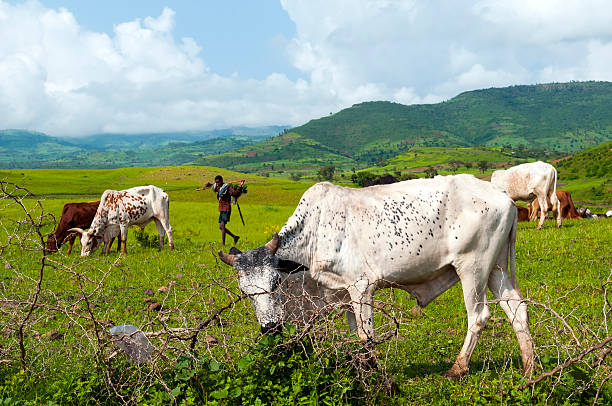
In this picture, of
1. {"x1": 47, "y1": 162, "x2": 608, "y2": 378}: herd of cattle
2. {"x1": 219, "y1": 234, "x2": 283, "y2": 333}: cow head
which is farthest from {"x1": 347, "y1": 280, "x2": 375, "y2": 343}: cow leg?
{"x1": 219, "y1": 234, "x2": 283, "y2": 333}: cow head

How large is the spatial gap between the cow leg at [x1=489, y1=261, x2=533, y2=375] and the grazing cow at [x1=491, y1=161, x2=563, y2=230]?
615 inches

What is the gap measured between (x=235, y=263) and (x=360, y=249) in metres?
1.90

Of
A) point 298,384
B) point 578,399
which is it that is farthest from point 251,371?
point 578,399

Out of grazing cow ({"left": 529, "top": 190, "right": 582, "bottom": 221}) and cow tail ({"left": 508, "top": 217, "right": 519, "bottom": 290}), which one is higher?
cow tail ({"left": 508, "top": 217, "right": 519, "bottom": 290})

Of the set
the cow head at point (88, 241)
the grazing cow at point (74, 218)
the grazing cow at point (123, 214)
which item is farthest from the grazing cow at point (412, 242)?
the grazing cow at point (74, 218)

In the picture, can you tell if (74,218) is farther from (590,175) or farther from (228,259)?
(590,175)

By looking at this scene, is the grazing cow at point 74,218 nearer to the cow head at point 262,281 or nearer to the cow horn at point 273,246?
the cow head at point 262,281

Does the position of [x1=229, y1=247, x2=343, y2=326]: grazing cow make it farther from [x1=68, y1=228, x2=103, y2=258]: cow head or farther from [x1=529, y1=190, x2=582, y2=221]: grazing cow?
[x1=529, y1=190, x2=582, y2=221]: grazing cow

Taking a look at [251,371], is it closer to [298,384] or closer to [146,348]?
[298,384]

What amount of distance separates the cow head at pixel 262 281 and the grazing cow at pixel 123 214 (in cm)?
1365

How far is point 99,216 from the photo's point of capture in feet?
62.2

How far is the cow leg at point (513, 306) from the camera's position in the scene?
666 centimetres

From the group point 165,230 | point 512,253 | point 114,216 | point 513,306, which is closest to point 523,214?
point 165,230

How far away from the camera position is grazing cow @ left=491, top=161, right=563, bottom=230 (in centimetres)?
2170
